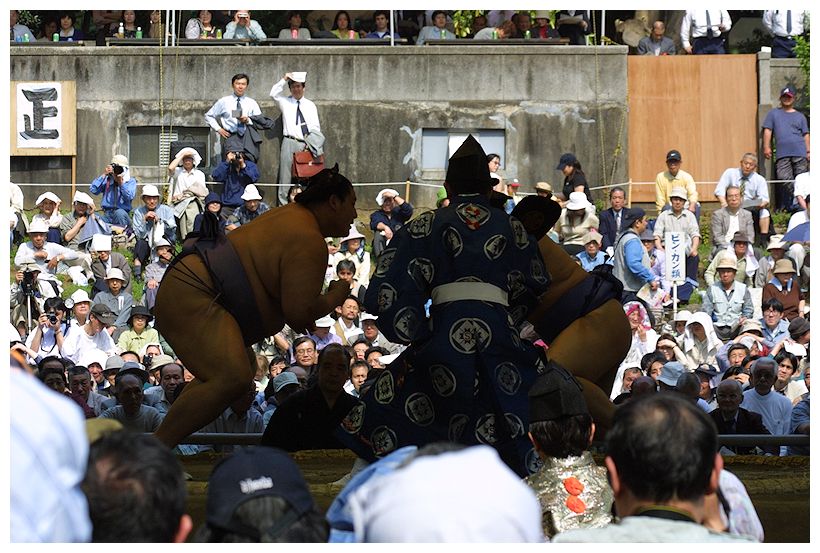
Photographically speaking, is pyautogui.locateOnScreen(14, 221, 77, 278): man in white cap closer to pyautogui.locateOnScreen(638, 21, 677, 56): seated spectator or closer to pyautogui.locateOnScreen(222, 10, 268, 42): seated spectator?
pyautogui.locateOnScreen(222, 10, 268, 42): seated spectator

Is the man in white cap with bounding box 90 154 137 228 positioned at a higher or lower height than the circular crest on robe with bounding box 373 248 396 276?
higher

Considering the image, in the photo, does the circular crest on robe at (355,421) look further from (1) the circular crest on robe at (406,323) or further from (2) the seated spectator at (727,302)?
(2) the seated spectator at (727,302)

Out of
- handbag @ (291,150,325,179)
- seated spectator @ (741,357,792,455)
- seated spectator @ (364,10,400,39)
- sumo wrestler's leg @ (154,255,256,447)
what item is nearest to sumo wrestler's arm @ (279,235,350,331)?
sumo wrestler's leg @ (154,255,256,447)

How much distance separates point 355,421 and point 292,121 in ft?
31.5

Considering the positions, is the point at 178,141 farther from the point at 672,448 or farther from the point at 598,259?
the point at 672,448

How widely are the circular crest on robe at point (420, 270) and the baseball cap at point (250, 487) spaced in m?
2.12

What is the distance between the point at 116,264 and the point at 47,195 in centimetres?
144

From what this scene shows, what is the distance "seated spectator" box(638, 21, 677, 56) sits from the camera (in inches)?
588

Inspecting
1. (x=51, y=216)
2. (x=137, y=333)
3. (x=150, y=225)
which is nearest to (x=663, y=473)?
(x=137, y=333)

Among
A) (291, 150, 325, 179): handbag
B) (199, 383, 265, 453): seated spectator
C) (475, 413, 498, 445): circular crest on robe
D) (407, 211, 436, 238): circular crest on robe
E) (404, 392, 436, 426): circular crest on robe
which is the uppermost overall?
(291, 150, 325, 179): handbag

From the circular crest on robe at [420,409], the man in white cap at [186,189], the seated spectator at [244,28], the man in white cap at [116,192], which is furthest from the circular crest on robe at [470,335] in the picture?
the seated spectator at [244,28]

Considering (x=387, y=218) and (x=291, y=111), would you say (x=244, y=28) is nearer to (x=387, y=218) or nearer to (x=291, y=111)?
(x=291, y=111)

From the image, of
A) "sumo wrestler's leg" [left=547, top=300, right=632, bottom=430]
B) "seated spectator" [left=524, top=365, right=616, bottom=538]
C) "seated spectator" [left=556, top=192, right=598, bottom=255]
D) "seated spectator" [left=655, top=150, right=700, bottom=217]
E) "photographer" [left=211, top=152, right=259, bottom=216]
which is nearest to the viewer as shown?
"seated spectator" [left=524, top=365, right=616, bottom=538]

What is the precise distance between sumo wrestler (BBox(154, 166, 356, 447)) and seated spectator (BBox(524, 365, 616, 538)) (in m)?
1.70
